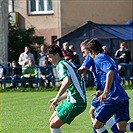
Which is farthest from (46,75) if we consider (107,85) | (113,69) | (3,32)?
(107,85)

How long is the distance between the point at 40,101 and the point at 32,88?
4.77 meters

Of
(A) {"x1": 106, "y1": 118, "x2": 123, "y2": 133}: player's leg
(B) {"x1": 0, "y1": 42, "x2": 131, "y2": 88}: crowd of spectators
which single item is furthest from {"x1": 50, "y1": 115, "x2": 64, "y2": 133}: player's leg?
(B) {"x1": 0, "y1": 42, "x2": 131, "y2": 88}: crowd of spectators

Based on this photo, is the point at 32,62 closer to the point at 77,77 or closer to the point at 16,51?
the point at 16,51

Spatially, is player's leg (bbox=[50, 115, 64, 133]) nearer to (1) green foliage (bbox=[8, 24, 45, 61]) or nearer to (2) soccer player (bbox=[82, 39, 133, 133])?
(2) soccer player (bbox=[82, 39, 133, 133])

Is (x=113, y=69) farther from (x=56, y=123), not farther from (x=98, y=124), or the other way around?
(x=56, y=123)

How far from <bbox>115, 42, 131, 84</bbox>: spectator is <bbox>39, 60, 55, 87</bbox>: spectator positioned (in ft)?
8.35

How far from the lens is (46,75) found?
76.2 feet

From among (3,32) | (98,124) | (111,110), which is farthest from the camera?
(3,32)

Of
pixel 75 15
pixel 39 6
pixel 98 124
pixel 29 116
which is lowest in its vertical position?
pixel 29 116

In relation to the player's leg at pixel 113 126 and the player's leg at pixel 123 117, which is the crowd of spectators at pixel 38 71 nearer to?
the player's leg at pixel 113 126

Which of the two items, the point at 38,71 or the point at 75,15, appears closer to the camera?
the point at 38,71

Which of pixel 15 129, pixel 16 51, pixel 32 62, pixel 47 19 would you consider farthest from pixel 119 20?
pixel 15 129

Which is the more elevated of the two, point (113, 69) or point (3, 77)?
point (113, 69)

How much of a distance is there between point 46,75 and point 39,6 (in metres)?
14.0
